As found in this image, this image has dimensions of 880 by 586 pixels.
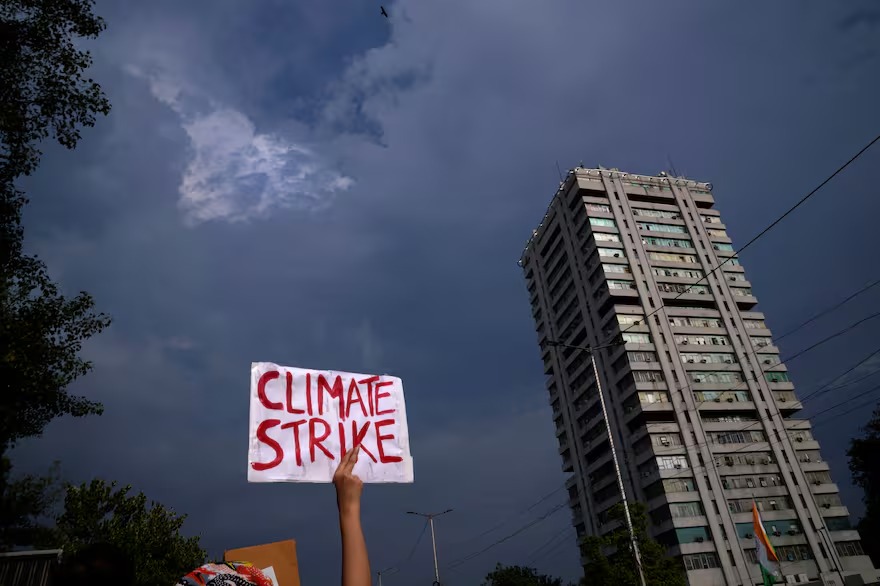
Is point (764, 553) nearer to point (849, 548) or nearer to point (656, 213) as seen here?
point (849, 548)

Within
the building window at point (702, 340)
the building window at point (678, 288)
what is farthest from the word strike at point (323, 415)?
the building window at point (678, 288)

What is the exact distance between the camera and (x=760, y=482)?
152ft

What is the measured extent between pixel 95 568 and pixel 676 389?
53.9 meters

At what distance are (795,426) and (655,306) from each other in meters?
16.6

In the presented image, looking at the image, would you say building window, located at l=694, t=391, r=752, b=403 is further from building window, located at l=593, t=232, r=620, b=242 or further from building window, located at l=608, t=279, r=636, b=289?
building window, located at l=593, t=232, r=620, b=242

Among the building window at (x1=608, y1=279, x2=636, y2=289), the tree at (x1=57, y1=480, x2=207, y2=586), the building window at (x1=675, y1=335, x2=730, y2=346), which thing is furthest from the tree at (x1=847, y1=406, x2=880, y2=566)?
the tree at (x1=57, y1=480, x2=207, y2=586)

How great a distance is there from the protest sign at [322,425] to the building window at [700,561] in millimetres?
47354

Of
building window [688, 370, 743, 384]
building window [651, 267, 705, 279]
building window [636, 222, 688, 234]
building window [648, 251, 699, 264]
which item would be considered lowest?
building window [688, 370, 743, 384]

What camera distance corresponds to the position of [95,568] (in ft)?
5.34

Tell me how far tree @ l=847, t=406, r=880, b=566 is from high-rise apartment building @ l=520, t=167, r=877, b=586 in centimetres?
276

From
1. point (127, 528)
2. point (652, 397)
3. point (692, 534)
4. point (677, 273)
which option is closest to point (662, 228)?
point (677, 273)

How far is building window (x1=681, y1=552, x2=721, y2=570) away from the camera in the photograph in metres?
41.8

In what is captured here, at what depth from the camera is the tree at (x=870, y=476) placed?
46.4 meters

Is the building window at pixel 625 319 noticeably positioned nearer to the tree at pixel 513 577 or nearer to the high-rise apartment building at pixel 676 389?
the high-rise apartment building at pixel 676 389
